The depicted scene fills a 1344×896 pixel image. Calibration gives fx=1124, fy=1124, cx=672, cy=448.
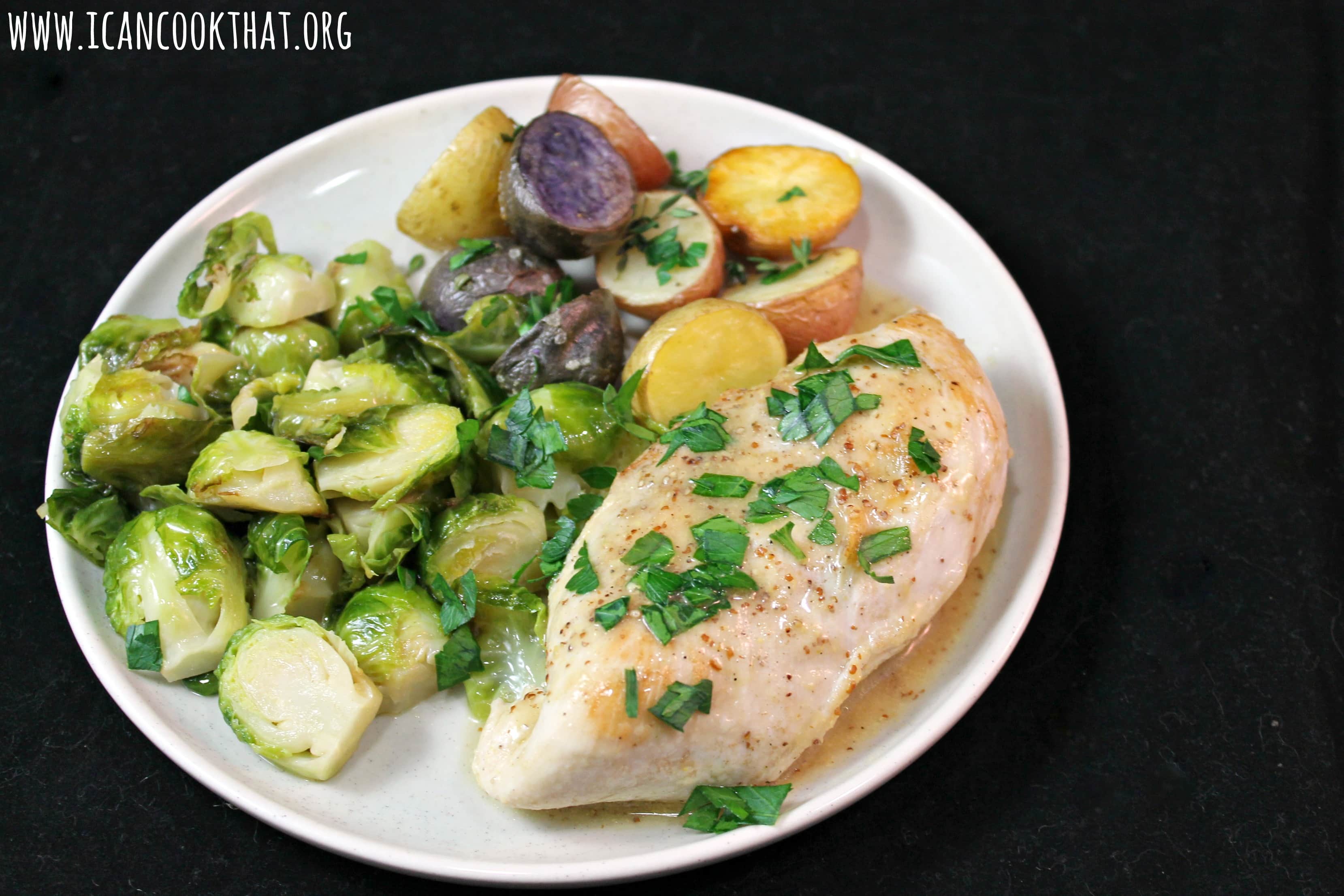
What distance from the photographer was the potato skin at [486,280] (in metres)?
3.82

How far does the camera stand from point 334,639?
3131 mm

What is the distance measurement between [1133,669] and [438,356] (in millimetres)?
2495

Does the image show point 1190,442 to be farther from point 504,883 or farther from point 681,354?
point 504,883

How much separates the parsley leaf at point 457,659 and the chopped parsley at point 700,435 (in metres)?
0.75

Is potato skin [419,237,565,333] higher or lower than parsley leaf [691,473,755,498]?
higher

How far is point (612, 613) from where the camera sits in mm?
2811

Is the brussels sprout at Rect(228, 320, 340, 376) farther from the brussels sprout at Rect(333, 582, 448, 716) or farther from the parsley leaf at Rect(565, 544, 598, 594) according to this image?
the parsley leaf at Rect(565, 544, 598, 594)

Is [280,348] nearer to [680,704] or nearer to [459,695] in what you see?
[459,695]

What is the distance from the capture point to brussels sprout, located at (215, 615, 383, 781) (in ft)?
9.83

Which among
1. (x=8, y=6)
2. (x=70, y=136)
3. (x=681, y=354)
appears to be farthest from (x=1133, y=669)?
(x=8, y=6)

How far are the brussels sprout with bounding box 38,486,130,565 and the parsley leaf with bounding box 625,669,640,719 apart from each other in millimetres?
1687

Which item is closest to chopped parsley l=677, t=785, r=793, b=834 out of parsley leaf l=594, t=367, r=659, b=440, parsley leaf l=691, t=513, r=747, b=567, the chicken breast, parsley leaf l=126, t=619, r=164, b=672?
the chicken breast

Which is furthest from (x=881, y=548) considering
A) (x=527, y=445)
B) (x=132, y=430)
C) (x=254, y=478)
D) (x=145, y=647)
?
(x=132, y=430)

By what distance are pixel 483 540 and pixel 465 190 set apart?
1406 mm
